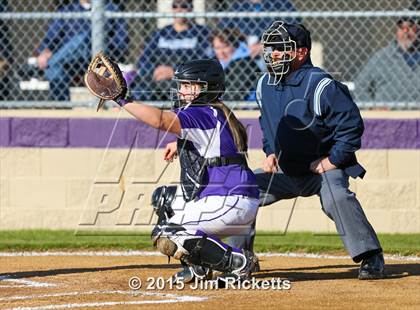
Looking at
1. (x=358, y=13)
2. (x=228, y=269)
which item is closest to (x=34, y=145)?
(x=358, y=13)

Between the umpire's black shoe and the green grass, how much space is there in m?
1.61

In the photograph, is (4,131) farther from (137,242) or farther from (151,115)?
(151,115)

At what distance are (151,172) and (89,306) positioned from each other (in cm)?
431

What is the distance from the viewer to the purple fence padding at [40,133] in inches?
415

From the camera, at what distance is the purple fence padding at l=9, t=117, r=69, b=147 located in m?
10.5

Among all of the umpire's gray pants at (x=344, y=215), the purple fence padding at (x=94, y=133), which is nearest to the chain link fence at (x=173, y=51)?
the purple fence padding at (x=94, y=133)

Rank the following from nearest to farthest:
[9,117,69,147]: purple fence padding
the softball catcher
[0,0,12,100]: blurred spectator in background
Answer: the softball catcher, [9,117,69,147]: purple fence padding, [0,0,12,100]: blurred spectator in background

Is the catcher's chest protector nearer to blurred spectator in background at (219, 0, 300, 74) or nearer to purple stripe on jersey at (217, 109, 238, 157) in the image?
purple stripe on jersey at (217, 109, 238, 157)

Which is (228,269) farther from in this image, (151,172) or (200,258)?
(151,172)

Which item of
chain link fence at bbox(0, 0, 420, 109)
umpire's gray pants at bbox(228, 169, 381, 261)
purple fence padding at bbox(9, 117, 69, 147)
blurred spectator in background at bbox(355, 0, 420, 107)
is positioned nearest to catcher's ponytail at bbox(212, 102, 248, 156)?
umpire's gray pants at bbox(228, 169, 381, 261)

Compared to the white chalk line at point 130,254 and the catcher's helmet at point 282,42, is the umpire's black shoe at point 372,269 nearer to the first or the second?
the white chalk line at point 130,254

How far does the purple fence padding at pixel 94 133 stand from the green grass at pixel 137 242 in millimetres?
895

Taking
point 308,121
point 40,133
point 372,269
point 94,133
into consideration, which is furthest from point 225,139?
point 40,133

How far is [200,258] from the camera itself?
271 inches
